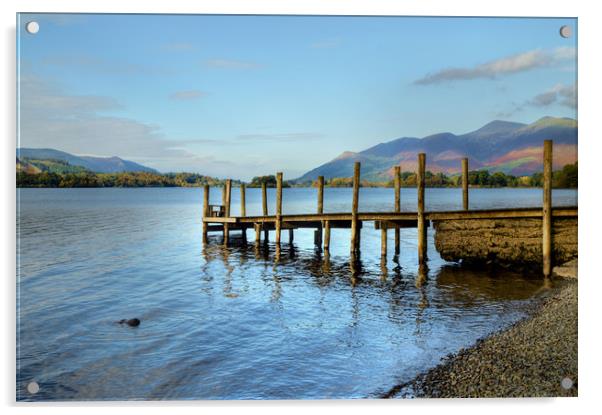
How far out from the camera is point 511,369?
6711 millimetres

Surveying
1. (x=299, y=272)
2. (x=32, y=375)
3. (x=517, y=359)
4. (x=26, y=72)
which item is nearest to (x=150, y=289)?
(x=299, y=272)

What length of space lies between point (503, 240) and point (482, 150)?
2455mm

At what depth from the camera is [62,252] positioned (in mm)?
19078

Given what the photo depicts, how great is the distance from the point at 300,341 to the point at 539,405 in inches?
150

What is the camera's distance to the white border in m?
6.67

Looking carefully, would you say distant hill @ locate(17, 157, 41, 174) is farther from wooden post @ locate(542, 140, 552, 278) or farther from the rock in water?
wooden post @ locate(542, 140, 552, 278)

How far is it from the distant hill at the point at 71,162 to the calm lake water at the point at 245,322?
73 centimetres

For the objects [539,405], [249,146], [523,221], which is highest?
[249,146]

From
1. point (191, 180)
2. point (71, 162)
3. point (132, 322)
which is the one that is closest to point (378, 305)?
point (132, 322)

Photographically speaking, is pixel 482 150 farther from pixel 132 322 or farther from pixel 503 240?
pixel 132 322

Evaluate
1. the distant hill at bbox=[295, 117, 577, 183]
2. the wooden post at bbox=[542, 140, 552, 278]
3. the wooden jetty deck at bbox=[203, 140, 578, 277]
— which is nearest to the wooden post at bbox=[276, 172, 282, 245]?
the wooden jetty deck at bbox=[203, 140, 578, 277]

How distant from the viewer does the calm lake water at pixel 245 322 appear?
728 centimetres

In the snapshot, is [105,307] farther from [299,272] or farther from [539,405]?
[539,405]

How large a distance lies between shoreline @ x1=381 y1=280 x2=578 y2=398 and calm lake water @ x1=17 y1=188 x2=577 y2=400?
39 cm
